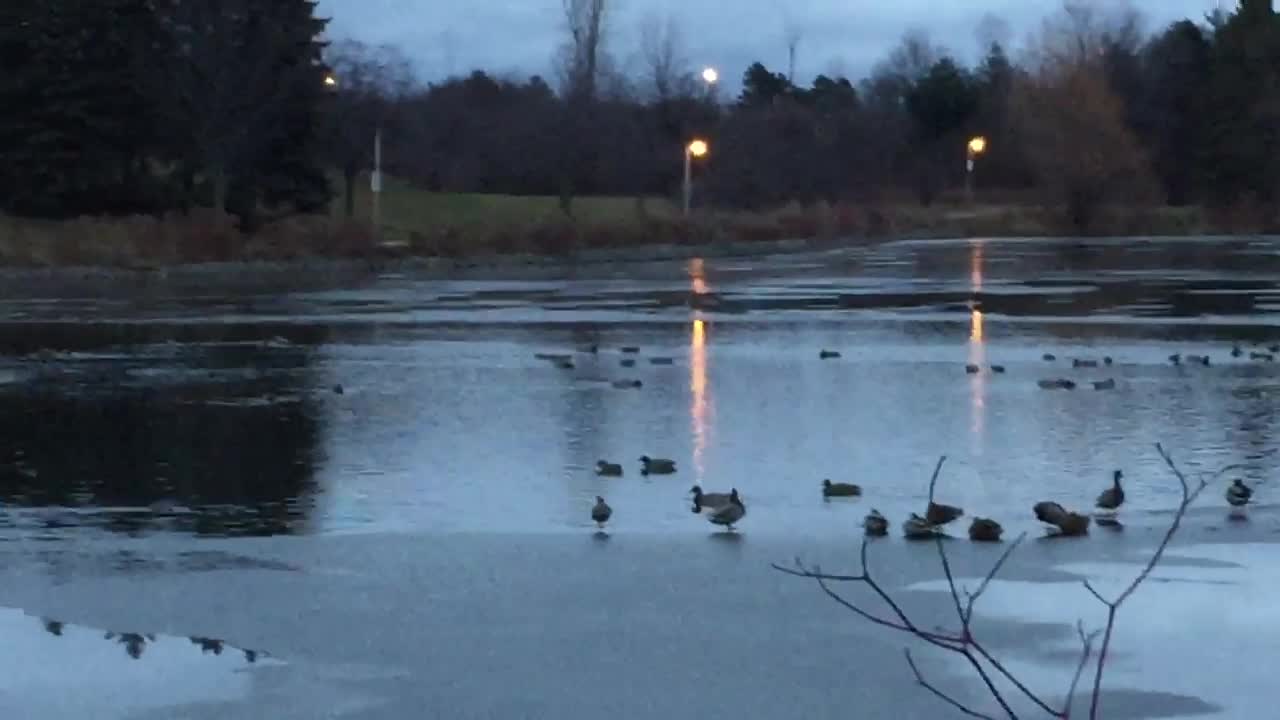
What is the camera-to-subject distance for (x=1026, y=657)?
8.28 metres

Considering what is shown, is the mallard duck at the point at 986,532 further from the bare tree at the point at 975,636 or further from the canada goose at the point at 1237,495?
the canada goose at the point at 1237,495

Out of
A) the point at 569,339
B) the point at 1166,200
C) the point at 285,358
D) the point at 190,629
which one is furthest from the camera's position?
the point at 1166,200

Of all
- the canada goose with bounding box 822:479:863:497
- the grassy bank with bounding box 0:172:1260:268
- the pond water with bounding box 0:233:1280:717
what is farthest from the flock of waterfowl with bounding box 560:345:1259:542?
the grassy bank with bounding box 0:172:1260:268

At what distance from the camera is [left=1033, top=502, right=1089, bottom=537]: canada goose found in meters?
11.1

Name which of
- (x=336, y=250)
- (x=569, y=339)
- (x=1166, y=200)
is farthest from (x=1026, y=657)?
(x=1166, y=200)

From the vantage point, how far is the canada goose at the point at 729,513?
11.3 meters

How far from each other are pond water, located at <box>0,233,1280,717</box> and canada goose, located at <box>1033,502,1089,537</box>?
27 cm

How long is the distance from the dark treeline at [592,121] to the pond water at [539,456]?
24.5 m

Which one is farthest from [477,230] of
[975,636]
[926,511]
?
[975,636]

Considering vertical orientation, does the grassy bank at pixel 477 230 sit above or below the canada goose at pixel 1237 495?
above

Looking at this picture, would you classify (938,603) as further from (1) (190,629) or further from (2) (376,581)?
(1) (190,629)

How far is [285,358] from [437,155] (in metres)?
69.9

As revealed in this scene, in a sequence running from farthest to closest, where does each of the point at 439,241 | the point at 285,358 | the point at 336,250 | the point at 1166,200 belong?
the point at 1166,200, the point at 439,241, the point at 336,250, the point at 285,358

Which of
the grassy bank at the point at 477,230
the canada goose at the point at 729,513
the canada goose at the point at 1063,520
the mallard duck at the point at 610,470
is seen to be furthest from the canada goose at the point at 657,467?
the grassy bank at the point at 477,230
